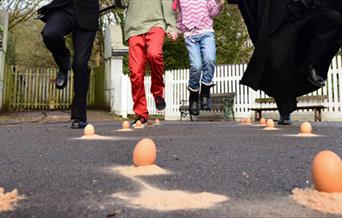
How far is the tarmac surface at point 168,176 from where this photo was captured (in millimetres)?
1335

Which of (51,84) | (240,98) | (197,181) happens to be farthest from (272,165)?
(51,84)

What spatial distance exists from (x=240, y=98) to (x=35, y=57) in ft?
65.0

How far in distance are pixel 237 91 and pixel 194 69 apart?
9269 mm

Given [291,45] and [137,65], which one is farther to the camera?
[137,65]

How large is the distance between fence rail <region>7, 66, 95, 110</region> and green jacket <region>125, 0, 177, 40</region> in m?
10.3

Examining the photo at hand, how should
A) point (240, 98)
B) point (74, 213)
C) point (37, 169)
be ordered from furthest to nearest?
1. point (240, 98)
2. point (37, 169)
3. point (74, 213)

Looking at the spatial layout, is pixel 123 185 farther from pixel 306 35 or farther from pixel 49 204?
pixel 306 35

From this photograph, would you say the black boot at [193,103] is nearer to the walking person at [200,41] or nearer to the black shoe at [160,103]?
the walking person at [200,41]

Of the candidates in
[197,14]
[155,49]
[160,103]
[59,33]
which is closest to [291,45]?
[197,14]

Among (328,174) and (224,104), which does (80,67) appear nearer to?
(328,174)

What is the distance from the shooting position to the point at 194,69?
5668mm

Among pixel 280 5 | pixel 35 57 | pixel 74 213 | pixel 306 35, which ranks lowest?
pixel 74 213

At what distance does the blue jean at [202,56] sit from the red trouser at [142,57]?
0.46m

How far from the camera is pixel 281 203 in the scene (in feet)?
4.66
